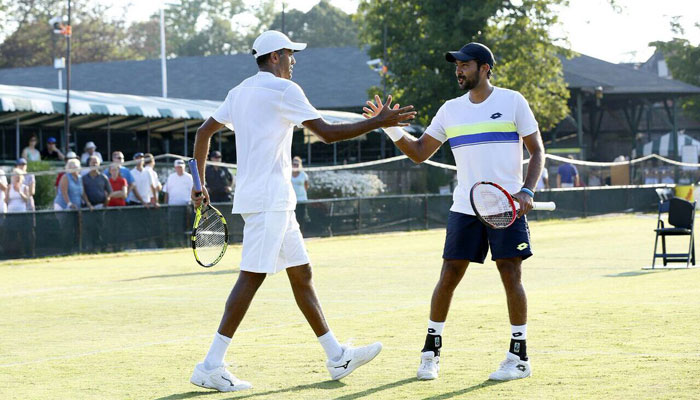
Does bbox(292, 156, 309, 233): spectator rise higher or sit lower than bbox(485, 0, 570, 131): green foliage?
lower

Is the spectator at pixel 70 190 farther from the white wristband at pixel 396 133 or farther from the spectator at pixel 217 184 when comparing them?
the white wristband at pixel 396 133

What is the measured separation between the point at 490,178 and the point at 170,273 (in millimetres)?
10527

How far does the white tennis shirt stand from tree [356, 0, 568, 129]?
124ft

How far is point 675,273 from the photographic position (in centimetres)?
1533

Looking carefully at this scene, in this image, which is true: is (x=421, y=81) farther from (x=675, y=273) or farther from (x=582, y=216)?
(x=675, y=273)

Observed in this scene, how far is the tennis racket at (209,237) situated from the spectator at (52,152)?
19.2 m

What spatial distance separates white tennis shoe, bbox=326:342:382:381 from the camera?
289 inches

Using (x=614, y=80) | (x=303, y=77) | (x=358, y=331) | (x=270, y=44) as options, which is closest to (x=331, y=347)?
(x=270, y=44)

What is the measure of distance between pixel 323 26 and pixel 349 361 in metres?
108

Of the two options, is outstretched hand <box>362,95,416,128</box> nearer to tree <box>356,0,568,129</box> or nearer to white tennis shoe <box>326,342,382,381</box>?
white tennis shoe <box>326,342,382,381</box>

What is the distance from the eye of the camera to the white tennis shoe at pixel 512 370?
23.6ft

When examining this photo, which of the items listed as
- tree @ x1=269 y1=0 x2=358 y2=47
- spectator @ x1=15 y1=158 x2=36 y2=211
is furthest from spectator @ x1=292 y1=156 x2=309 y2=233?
tree @ x1=269 y1=0 x2=358 y2=47

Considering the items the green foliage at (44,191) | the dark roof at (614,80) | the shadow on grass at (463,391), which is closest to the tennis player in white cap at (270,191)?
the shadow on grass at (463,391)

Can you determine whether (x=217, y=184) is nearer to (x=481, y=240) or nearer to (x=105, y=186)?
(x=105, y=186)
